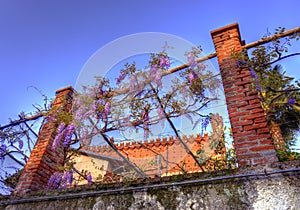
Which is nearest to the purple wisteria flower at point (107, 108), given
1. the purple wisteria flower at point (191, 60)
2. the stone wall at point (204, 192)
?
the purple wisteria flower at point (191, 60)

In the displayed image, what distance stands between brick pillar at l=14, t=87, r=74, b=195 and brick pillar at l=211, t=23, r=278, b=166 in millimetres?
2646

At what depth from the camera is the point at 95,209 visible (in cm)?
184

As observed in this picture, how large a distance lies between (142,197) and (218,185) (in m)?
0.63

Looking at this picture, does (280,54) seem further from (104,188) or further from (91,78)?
(91,78)

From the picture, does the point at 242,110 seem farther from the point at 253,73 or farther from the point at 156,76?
the point at 156,76

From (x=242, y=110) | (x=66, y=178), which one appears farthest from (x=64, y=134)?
(x=242, y=110)

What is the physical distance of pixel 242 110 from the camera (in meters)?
2.21

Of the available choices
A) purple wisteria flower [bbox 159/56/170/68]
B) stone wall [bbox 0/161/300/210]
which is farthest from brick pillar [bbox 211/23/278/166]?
purple wisteria flower [bbox 159/56/170/68]

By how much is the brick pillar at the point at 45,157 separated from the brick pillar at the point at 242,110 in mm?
2646

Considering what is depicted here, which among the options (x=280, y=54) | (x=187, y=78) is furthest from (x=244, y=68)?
(x=187, y=78)

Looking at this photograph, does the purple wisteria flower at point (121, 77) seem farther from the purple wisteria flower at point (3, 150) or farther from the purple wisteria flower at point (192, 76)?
the purple wisteria flower at point (3, 150)

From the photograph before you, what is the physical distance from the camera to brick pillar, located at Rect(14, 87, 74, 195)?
2.98 m

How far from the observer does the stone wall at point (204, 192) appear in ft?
4.72

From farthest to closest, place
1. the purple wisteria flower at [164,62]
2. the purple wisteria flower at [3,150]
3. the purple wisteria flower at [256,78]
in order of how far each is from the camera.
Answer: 1. the purple wisteria flower at [3,150]
2. the purple wisteria flower at [164,62]
3. the purple wisteria flower at [256,78]
